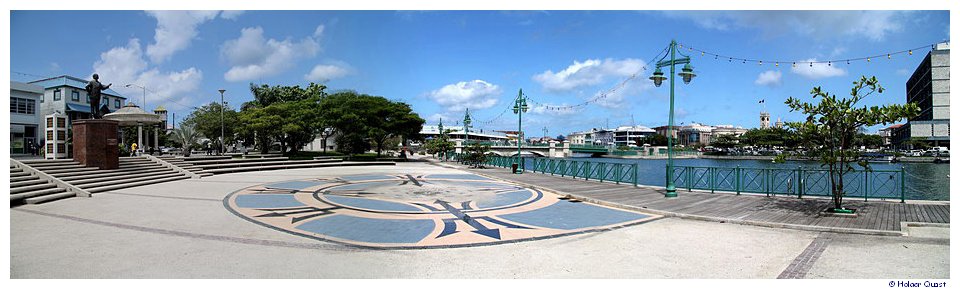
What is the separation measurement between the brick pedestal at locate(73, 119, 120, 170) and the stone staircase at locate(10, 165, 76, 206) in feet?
8.98

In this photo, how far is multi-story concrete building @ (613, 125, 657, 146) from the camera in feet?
557

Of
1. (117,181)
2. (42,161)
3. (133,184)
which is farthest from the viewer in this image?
(133,184)

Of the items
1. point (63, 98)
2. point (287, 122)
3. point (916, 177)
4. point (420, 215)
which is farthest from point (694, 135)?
point (420, 215)

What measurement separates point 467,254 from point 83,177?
15027 mm

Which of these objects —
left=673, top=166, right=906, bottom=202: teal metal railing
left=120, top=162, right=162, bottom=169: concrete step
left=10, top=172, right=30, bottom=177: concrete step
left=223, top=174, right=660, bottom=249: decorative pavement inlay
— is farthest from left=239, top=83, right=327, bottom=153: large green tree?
left=673, top=166, right=906, bottom=202: teal metal railing

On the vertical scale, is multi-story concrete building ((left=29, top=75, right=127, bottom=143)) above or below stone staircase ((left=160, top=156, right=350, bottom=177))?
above

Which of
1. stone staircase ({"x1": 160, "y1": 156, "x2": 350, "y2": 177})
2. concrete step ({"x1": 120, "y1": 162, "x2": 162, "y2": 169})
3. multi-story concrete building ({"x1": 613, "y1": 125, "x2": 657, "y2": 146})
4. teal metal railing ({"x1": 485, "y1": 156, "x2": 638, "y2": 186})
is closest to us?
teal metal railing ({"x1": 485, "y1": 156, "x2": 638, "y2": 186})

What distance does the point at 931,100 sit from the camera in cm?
6769

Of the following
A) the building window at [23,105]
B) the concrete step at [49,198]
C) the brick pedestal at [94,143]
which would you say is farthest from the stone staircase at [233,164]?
the building window at [23,105]

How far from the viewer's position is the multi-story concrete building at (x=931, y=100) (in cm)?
6144

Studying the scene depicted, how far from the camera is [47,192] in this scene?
40.4 feet

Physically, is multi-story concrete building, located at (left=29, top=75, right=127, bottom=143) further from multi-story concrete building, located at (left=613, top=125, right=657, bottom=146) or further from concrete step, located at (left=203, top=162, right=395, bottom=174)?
multi-story concrete building, located at (left=613, top=125, right=657, bottom=146)

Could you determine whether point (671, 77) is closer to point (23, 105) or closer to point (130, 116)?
point (130, 116)

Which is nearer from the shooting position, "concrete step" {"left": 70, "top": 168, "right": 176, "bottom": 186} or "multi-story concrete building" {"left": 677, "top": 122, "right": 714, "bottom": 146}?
"concrete step" {"left": 70, "top": 168, "right": 176, "bottom": 186}
